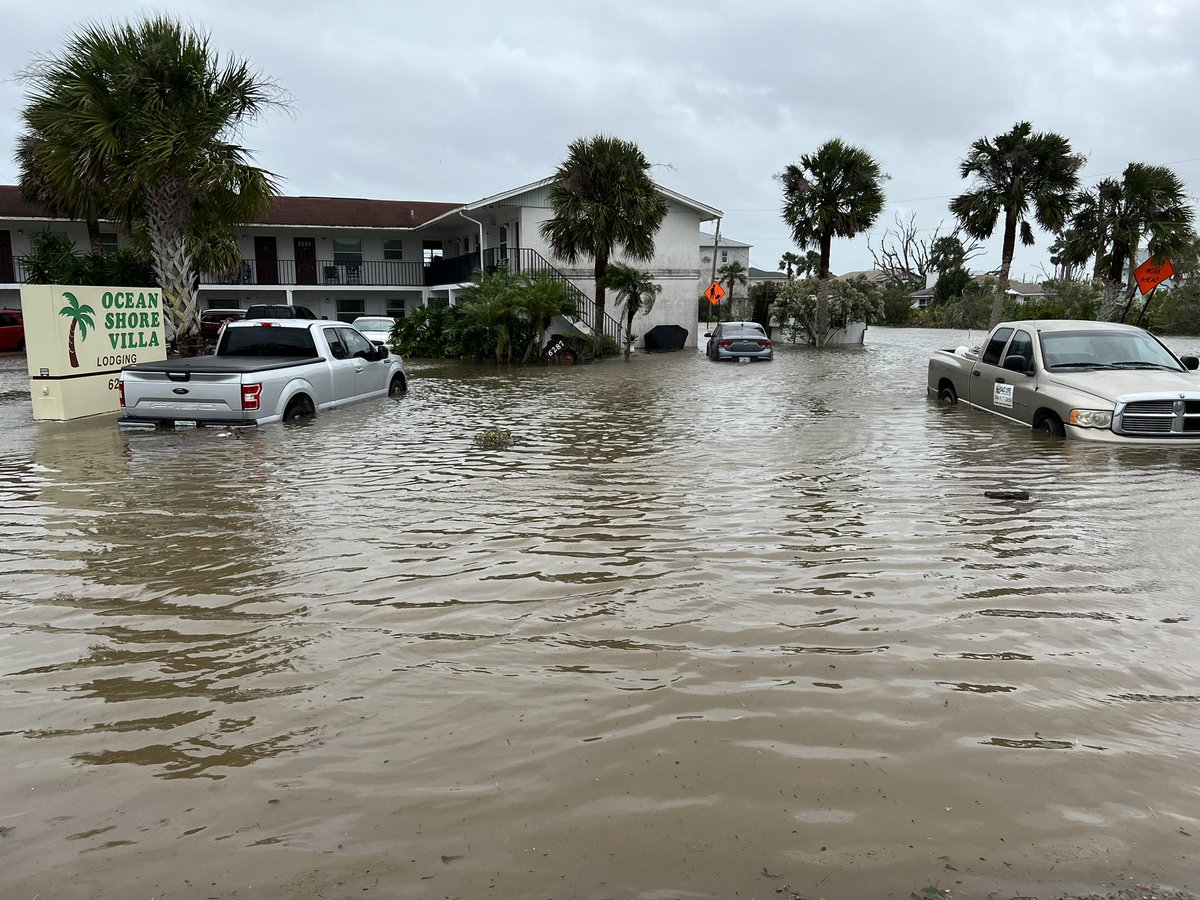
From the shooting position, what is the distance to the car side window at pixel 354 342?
14359mm

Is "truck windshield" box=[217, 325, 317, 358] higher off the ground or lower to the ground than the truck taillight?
higher

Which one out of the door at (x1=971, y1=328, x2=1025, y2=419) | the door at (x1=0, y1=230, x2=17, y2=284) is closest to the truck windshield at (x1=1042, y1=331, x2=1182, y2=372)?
the door at (x1=971, y1=328, x2=1025, y2=419)

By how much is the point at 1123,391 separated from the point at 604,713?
906 cm

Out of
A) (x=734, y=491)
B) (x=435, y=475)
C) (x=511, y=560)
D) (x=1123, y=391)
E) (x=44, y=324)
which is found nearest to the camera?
(x=511, y=560)

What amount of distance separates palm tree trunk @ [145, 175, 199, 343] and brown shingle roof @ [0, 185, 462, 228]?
19.5 m

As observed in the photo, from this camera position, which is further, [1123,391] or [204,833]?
[1123,391]

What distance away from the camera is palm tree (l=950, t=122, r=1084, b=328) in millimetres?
31656

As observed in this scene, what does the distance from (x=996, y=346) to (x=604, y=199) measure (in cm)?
1713

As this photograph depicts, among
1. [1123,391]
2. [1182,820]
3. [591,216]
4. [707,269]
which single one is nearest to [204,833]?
[1182,820]

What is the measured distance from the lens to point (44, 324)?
12.5 meters

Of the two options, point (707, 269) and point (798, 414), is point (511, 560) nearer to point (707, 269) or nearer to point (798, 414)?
point (798, 414)

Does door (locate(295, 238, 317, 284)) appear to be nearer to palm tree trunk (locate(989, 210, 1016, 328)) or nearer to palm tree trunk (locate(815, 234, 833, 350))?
palm tree trunk (locate(815, 234, 833, 350))

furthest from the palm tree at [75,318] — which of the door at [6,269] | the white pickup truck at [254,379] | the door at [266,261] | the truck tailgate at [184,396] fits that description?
the door at [6,269]

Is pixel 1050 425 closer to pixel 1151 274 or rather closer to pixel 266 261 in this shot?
pixel 1151 274
